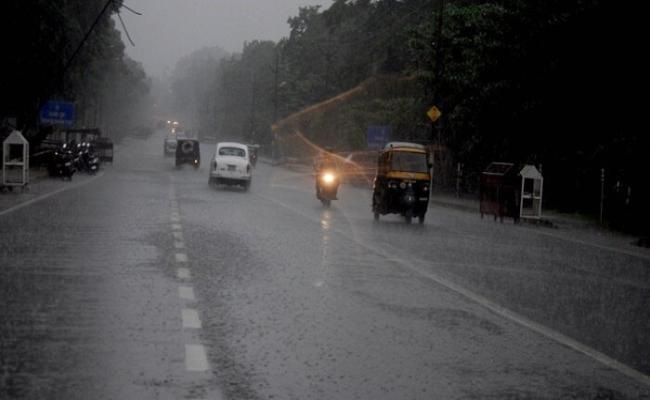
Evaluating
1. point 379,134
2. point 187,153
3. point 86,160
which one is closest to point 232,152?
point 86,160

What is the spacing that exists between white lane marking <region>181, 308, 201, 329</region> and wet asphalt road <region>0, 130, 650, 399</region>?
0.09 feet

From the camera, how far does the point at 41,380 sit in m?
6.93

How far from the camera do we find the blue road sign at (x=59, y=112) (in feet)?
200

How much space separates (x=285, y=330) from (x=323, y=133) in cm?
8263

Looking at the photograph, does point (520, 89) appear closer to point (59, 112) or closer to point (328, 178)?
point (328, 178)

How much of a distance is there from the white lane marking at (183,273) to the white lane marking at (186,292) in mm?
1015

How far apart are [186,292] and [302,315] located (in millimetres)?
1895

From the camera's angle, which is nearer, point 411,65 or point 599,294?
point 599,294

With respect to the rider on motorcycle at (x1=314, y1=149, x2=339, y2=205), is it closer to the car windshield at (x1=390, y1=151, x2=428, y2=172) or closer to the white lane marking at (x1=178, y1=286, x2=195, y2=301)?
the car windshield at (x1=390, y1=151, x2=428, y2=172)

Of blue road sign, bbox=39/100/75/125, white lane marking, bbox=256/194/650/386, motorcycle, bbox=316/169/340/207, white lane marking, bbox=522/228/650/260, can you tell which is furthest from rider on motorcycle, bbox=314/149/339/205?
blue road sign, bbox=39/100/75/125

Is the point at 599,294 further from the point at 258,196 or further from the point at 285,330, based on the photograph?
the point at 258,196

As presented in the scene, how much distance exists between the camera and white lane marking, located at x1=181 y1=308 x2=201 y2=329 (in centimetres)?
927

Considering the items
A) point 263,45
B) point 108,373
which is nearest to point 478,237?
point 108,373

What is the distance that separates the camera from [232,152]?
141 feet
